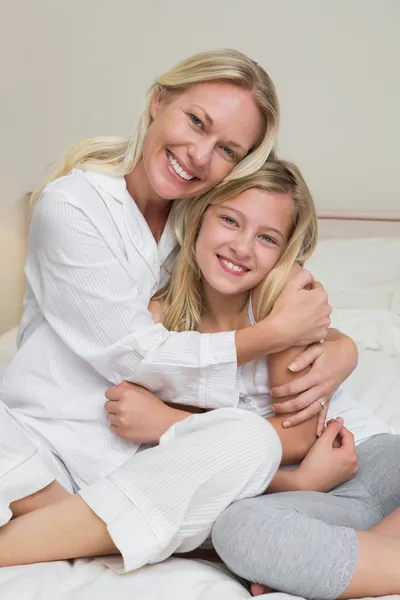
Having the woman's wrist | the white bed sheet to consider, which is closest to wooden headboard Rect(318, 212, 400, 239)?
the woman's wrist

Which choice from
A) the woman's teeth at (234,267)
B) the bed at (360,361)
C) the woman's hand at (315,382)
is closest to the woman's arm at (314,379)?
the woman's hand at (315,382)

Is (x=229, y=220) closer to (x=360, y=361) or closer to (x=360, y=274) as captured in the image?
(x=360, y=361)

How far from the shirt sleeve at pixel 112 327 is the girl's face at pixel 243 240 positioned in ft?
0.58

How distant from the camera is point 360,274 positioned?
2.65 metres

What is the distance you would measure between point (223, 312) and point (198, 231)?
180 millimetres

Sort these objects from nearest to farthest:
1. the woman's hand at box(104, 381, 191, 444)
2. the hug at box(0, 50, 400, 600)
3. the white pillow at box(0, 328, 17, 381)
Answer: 1. the hug at box(0, 50, 400, 600)
2. the woman's hand at box(104, 381, 191, 444)
3. the white pillow at box(0, 328, 17, 381)

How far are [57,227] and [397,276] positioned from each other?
1.51m

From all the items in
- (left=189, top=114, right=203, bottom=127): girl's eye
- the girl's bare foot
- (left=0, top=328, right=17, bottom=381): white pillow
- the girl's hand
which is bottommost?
(left=0, top=328, right=17, bottom=381): white pillow

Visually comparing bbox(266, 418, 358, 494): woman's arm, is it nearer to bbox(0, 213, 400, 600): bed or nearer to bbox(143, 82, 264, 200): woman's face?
bbox(0, 213, 400, 600): bed

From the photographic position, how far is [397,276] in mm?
2646

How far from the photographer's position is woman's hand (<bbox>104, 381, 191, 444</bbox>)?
136 cm

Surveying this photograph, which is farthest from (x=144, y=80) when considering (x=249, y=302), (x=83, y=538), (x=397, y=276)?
(x=83, y=538)

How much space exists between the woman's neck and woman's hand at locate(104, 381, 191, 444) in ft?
0.94

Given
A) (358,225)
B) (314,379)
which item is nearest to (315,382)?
(314,379)
